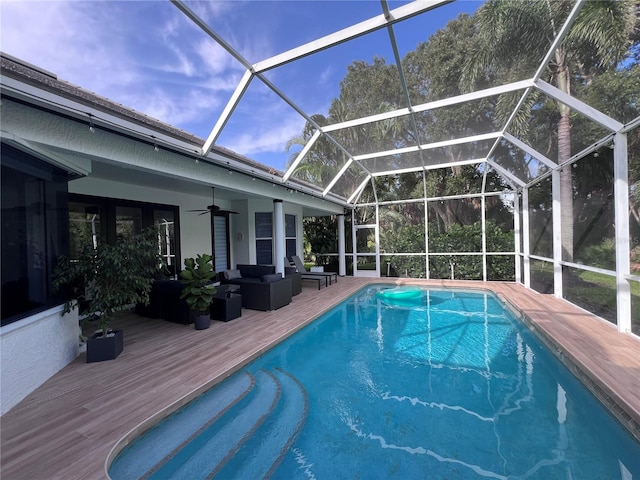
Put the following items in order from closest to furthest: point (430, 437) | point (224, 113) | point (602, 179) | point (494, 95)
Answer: point (430, 437) < point (224, 113) < point (602, 179) < point (494, 95)

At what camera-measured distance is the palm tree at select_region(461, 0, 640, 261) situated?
3.25 m

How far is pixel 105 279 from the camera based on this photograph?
12.7 feet

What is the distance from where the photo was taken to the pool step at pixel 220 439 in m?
2.32

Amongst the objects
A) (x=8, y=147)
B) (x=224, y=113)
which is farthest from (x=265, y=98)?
(x=8, y=147)

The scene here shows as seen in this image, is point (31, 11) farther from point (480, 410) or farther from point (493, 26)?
point (480, 410)

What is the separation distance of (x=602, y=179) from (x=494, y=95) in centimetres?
250

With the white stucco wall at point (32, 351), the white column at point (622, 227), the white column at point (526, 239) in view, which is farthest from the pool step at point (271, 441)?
the white column at point (526, 239)

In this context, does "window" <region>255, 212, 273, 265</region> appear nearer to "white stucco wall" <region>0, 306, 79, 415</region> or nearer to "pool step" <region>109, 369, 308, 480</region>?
"white stucco wall" <region>0, 306, 79, 415</region>

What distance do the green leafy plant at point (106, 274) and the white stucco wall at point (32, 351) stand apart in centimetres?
28

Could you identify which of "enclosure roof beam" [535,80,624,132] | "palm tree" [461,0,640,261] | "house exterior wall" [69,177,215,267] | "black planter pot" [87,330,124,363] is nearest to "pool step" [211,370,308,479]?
"black planter pot" [87,330,124,363]

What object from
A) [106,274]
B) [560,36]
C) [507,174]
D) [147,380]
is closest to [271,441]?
[147,380]

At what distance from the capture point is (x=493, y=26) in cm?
409

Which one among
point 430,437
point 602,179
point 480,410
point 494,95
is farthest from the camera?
point 494,95

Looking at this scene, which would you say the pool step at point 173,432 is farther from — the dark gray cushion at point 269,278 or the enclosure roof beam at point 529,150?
the enclosure roof beam at point 529,150
